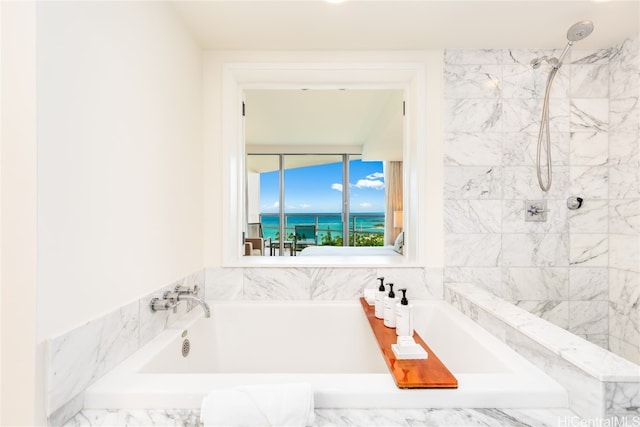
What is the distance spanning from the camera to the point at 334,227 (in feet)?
20.9

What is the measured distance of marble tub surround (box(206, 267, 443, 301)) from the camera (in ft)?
6.79

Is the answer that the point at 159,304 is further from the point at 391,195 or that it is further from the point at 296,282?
the point at 391,195

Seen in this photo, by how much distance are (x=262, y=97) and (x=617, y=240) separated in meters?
3.12

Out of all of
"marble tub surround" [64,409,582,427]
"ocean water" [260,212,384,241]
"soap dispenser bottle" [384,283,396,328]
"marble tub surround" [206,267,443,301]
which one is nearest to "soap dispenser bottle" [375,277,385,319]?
"soap dispenser bottle" [384,283,396,328]

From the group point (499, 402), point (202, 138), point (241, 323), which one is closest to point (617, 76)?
point (499, 402)

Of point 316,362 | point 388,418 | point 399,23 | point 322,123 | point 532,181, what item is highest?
point 322,123

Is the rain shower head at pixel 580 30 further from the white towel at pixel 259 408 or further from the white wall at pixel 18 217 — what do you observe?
the white wall at pixel 18 217

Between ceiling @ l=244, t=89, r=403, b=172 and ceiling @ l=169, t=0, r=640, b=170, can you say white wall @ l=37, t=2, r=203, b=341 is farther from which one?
ceiling @ l=244, t=89, r=403, b=172

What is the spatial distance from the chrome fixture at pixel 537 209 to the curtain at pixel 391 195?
421 centimetres

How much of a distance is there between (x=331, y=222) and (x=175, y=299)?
4917 millimetres

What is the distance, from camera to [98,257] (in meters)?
1.10

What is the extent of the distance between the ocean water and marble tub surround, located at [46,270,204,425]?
15.8 feet

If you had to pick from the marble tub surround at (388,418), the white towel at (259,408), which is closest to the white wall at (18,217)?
the marble tub surround at (388,418)

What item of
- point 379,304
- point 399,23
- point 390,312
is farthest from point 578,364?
point 399,23
